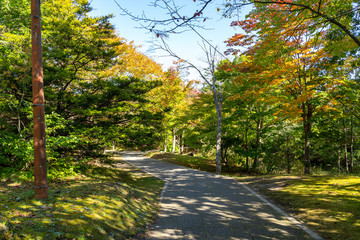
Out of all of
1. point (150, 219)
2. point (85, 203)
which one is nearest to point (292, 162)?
point (150, 219)

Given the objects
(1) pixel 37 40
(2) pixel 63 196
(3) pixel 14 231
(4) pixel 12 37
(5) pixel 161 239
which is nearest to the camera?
(3) pixel 14 231

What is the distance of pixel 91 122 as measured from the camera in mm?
11500

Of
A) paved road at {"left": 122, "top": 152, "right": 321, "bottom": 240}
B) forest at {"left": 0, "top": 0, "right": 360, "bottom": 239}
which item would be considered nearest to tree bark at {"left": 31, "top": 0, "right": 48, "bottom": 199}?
forest at {"left": 0, "top": 0, "right": 360, "bottom": 239}

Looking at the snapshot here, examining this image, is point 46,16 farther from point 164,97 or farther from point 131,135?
point 164,97

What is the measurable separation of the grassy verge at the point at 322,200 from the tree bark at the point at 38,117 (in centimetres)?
620

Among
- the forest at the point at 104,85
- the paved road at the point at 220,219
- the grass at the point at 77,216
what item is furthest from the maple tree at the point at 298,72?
the grass at the point at 77,216

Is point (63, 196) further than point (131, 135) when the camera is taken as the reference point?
No

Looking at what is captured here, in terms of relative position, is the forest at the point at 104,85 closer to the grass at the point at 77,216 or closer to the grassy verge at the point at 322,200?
the grassy verge at the point at 322,200

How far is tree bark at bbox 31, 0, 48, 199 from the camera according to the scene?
457 centimetres

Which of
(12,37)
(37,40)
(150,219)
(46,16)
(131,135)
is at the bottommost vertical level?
(150,219)

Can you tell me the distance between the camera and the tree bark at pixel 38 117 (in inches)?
180

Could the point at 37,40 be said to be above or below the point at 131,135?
above

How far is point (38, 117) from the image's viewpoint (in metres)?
4.61

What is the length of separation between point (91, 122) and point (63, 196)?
6.93m
